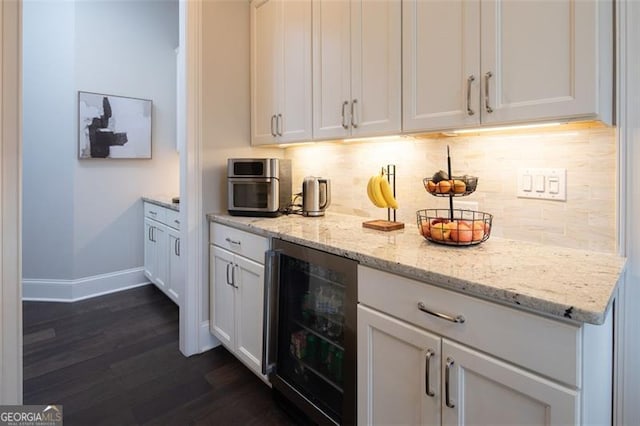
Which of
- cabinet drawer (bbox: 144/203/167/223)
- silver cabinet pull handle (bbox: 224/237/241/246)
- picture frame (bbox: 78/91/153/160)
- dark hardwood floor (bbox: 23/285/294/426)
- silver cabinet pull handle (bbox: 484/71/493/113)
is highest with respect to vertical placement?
picture frame (bbox: 78/91/153/160)

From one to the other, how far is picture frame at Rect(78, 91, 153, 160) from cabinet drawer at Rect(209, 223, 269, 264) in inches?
71.7

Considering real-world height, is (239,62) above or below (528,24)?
above

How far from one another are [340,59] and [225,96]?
2.99ft

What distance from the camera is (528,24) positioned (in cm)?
113

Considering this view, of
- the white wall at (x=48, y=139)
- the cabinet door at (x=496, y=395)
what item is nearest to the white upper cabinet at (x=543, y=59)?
the cabinet door at (x=496, y=395)

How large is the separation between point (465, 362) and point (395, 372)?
273mm

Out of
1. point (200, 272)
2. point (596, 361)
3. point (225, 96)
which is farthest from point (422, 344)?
point (225, 96)

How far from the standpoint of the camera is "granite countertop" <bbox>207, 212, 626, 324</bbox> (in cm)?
81

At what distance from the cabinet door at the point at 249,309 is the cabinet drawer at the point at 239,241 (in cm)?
4

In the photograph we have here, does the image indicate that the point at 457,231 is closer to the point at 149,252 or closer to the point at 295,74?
the point at 295,74

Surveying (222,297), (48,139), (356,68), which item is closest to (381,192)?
(356,68)

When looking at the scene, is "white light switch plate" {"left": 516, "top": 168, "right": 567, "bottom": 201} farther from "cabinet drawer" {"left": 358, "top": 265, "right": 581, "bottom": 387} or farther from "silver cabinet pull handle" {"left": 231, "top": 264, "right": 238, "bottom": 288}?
"silver cabinet pull handle" {"left": 231, "top": 264, "right": 238, "bottom": 288}

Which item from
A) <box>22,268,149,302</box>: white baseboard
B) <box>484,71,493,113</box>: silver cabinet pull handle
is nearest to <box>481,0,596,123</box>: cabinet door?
<box>484,71,493,113</box>: silver cabinet pull handle

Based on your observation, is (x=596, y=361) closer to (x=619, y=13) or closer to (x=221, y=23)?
(x=619, y=13)
